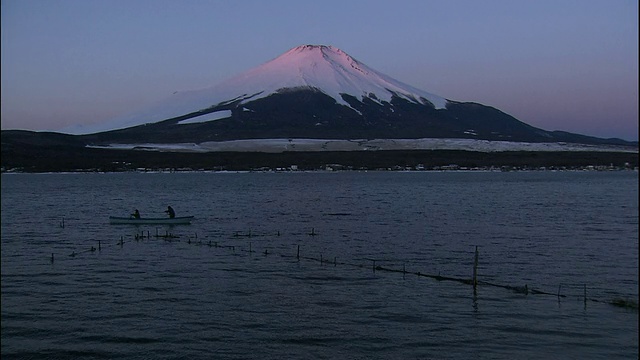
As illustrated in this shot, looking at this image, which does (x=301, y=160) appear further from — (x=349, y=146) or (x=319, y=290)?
(x=319, y=290)

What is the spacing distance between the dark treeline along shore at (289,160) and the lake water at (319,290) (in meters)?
92.2

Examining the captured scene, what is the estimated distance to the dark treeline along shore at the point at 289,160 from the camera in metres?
129

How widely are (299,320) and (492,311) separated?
5.03 meters

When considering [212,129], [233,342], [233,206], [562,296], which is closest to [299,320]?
[233,342]

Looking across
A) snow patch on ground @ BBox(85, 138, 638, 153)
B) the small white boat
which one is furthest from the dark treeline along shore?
the small white boat

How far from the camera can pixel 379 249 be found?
29141 millimetres

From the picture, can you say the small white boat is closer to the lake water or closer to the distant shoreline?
the lake water

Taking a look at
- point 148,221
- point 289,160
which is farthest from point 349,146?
point 148,221

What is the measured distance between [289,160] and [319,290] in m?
120

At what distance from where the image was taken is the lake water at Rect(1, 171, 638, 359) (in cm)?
1488

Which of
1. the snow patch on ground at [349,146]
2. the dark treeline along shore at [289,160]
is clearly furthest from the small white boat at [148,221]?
the snow patch on ground at [349,146]

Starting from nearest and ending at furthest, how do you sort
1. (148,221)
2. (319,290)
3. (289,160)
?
(319,290) < (148,221) < (289,160)

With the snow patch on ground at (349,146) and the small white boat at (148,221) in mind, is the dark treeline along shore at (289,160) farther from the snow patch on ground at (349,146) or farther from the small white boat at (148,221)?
the small white boat at (148,221)

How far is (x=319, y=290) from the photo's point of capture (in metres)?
20.4
